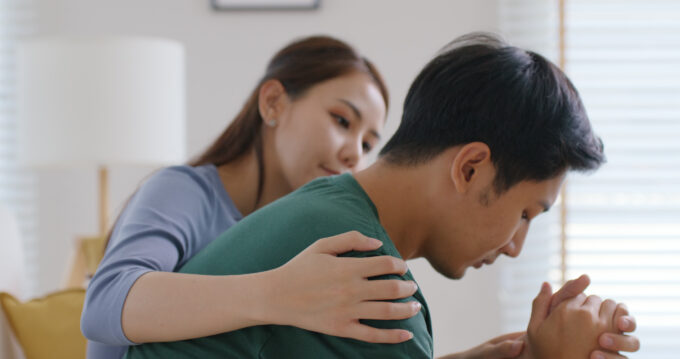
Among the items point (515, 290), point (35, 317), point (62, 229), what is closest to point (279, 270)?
point (35, 317)

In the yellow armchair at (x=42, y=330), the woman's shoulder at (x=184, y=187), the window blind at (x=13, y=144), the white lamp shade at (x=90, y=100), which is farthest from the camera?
the window blind at (x=13, y=144)

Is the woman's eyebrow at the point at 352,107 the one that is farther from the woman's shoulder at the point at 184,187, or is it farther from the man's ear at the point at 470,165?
the man's ear at the point at 470,165

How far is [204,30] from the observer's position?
9.57 ft

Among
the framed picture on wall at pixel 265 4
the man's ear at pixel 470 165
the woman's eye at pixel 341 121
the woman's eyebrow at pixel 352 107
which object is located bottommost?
the woman's eye at pixel 341 121

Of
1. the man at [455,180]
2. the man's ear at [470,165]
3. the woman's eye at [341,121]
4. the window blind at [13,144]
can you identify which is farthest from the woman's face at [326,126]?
the window blind at [13,144]

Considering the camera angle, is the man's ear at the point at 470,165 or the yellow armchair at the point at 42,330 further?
the yellow armchair at the point at 42,330

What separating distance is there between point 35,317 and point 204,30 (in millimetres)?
1577

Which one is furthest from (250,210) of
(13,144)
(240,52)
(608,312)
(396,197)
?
(13,144)

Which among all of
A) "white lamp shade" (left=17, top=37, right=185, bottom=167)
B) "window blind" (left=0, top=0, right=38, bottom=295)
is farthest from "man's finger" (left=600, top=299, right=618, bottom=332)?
"window blind" (left=0, top=0, right=38, bottom=295)

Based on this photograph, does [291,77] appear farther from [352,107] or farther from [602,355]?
[602,355]

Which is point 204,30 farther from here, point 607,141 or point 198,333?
point 198,333

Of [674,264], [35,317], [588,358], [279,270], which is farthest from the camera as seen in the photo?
[674,264]

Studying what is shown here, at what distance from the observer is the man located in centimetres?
94

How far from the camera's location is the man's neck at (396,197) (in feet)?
3.34
